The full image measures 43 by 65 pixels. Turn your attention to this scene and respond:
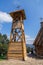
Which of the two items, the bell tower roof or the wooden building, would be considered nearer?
the bell tower roof

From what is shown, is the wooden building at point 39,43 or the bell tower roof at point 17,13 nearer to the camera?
the bell tower roof at point 17,13

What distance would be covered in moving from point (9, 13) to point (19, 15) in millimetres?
1685

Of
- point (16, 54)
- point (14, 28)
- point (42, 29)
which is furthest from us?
point (42, 29)

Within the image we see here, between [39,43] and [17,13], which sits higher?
[17,13]

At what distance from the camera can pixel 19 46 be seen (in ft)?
71.9

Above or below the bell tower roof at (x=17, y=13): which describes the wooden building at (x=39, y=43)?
below

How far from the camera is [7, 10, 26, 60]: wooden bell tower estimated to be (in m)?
21.7

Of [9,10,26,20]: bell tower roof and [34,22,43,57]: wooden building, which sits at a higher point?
[9,10,26,20]: bell tower roof

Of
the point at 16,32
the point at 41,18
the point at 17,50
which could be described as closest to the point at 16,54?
the point at 17,50

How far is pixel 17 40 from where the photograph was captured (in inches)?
903

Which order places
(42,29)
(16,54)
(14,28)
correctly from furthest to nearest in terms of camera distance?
(42,29) → (14,28) → (16,54)

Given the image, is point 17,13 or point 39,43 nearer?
point 17,13

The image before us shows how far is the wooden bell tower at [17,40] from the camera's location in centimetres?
2170

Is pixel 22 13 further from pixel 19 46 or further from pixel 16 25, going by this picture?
pixel 19 46
